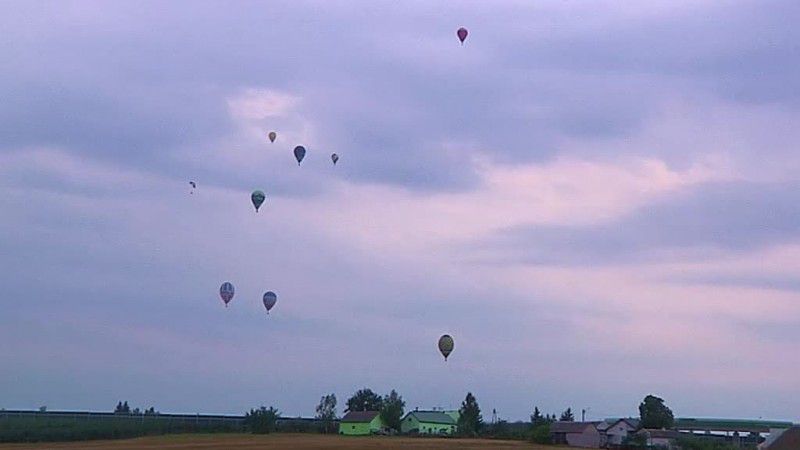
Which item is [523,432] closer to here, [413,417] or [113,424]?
[413,417]

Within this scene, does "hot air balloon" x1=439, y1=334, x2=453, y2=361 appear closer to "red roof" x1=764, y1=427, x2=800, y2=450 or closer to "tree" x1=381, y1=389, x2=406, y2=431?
"red roof" x1=764, y1=427, x2=800, y2=450

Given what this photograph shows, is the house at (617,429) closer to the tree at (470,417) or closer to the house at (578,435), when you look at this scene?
the house at (578,435)

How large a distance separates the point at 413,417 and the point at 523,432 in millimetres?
21383

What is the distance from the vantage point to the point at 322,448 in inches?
2221

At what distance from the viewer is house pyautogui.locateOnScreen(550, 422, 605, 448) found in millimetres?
83269

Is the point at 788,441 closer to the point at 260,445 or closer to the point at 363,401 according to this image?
the point at 260,445

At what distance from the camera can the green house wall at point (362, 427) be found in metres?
104

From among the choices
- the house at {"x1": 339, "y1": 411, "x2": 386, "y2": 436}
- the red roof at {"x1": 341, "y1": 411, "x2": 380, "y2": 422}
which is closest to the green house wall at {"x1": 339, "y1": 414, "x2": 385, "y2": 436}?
the house at {"x1": 339, "y1": 411, "x2": 386, "y2": 436}

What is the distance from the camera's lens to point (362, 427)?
106562 millimetres

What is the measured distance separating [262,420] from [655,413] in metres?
34.4

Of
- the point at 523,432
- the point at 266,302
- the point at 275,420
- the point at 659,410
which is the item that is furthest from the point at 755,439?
the point at 266,302

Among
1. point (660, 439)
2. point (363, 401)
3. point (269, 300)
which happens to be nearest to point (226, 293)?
point (269, 300)

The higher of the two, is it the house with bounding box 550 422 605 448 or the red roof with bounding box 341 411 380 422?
A: the red roof with bounding box 341 411 380 422

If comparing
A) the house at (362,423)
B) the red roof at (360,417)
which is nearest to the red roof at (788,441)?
the house at (362,423)
